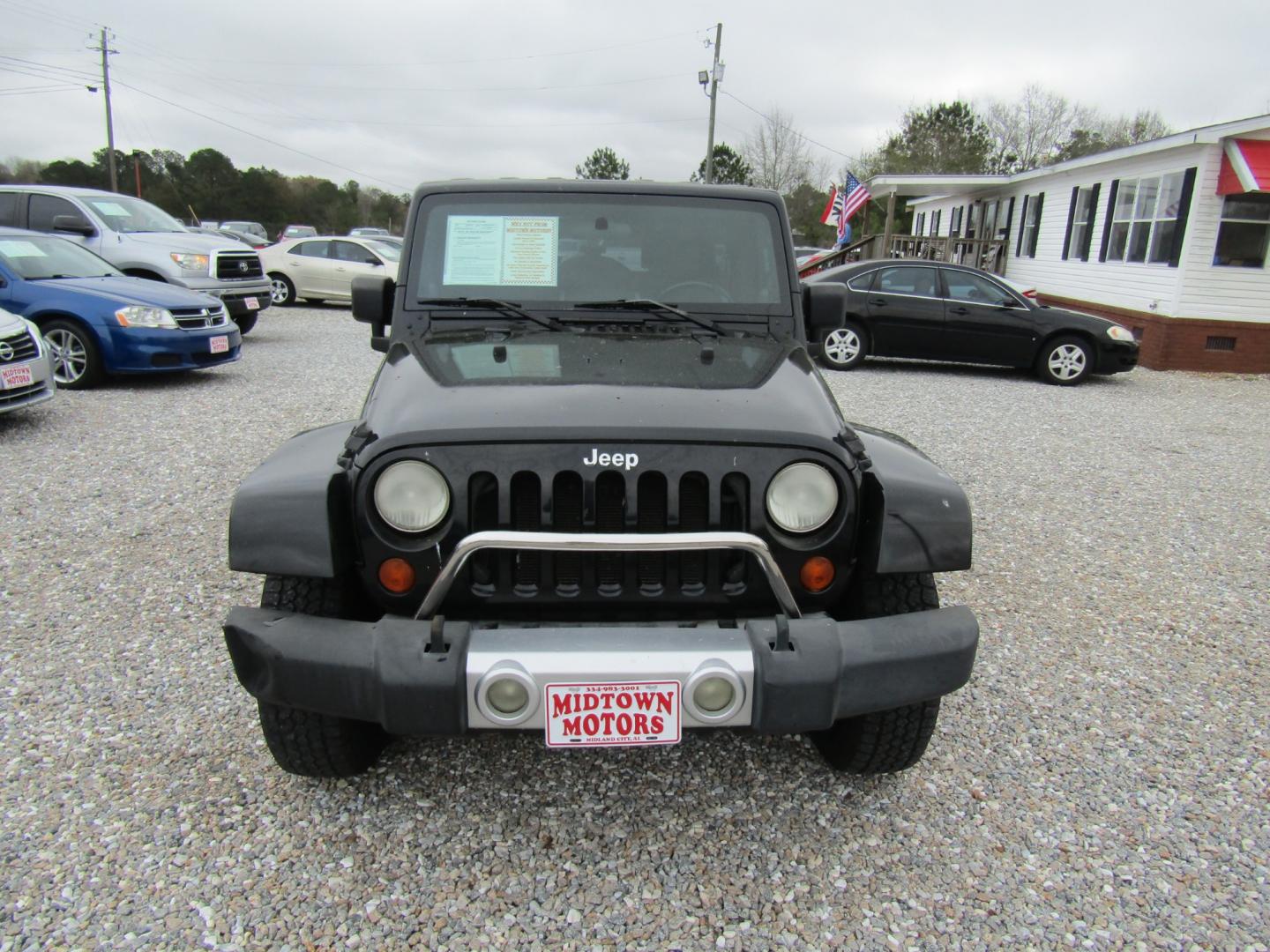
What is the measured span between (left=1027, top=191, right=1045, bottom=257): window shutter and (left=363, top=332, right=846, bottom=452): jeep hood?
1799cm

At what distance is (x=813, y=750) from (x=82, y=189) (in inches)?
509

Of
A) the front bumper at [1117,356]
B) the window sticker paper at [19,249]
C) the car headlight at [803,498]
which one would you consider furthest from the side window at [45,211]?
the front bumper at [1117,356]

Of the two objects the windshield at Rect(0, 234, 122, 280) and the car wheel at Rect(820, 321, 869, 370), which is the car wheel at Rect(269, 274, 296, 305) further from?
the car wheel at Rect(820, 321, 869, 370)

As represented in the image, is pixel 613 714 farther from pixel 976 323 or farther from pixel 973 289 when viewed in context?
pixel 973 289

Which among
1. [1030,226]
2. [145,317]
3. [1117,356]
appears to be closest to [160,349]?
[145,317]

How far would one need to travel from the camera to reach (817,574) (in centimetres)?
238

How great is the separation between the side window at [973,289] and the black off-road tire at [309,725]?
10.3 metres

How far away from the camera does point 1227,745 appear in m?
3.02

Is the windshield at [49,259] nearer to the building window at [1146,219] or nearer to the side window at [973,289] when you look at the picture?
the side window at [973,289]

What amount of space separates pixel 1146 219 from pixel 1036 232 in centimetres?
475

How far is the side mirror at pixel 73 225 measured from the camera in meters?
10.7

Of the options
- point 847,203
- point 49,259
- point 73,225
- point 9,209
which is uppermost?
point 847,203

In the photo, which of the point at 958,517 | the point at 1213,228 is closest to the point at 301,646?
the point at 958,517

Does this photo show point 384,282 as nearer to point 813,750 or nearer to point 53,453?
point 813,750
